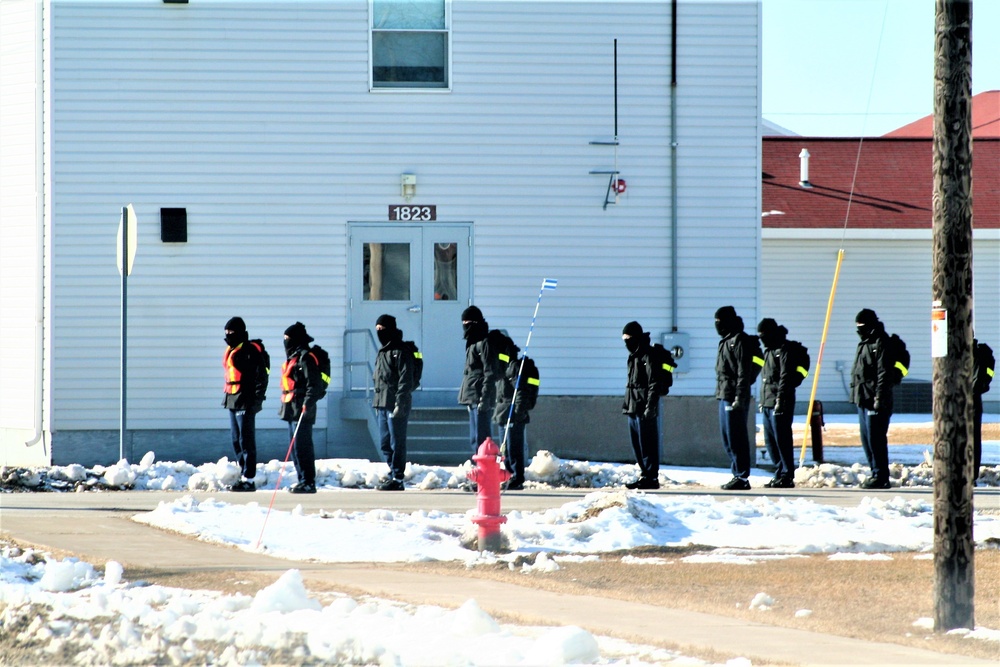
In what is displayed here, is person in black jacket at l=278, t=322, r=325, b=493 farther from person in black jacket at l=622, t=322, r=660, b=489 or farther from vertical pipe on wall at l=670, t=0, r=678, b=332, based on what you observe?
vertical pipe on wall at l=670, t=0, r=678, b=332

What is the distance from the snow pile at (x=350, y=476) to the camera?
15.5 meters

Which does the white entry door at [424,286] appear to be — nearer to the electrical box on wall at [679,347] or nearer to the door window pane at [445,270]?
the door window pane at [445,270]

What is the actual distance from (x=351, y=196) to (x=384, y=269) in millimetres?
1102

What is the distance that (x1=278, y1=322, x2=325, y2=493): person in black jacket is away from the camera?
14.7 m

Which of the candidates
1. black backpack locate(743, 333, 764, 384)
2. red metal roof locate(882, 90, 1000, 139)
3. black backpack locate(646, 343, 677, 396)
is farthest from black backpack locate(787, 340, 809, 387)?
red metal roof locate(882, 90, 1000, 139)

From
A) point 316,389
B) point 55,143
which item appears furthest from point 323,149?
point 316,389

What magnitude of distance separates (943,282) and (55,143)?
1401 centimetres

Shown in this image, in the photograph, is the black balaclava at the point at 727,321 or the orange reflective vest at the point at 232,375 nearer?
the orange reflective vest at the point at 232,375

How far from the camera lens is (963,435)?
788cm

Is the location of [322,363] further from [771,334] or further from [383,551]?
[771,334]

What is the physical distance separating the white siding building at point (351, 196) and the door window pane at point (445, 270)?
4 centimetres

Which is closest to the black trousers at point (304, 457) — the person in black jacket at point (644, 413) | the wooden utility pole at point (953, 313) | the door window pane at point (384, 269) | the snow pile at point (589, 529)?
the snow pile at point (589, 529)

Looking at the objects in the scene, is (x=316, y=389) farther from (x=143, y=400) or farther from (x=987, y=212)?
(x=987, y=212)

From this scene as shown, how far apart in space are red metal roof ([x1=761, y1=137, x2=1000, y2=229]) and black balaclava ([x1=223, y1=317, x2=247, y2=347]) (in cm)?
1846
